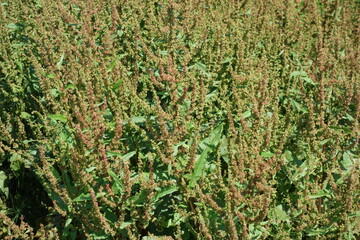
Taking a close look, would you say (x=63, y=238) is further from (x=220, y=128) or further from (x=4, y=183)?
(x=220, y=128)

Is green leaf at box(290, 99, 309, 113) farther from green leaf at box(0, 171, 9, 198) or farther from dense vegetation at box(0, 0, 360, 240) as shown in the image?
green leaf at box(0, 171, 9, 198)

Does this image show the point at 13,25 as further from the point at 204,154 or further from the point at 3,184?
the point at 204,154

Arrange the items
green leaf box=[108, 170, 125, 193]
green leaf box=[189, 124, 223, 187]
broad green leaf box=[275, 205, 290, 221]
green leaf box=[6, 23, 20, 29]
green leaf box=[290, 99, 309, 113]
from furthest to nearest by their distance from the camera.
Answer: green leaf box=[6, 23, 20, 29] → green leaf box=[290, 99, 309, 113] → broad green leaf box=[275, 205, 290, 221] → green leaf box=[189, 124, 223, 187] → green leaf box=[108, 170, 125, 193]

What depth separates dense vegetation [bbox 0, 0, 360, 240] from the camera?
8.67ft

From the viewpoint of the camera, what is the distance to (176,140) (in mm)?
2803

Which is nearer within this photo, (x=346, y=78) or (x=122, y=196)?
(x=122, y=196)

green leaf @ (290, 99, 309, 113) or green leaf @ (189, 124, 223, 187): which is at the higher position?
green leaf @ (189, 124, 223, 187)

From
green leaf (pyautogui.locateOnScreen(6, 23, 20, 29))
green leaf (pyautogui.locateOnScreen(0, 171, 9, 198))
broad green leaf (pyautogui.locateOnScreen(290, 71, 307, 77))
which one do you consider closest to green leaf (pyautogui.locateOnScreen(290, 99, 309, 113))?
broad green leaf (pyautogui.locateOnScreen(290, 71, 307, 77))

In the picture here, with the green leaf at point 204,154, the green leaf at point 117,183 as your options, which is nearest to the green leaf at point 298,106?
the green leaf at point 204,154

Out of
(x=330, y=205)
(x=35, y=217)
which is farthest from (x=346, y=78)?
(x=35, y=217)

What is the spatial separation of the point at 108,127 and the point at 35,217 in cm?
153

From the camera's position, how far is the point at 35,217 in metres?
3.80

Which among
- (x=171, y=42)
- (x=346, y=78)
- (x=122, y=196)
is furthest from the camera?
(x=346, y=78)

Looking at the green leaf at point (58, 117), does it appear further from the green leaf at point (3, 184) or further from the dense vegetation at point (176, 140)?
the green leaf at point (3, 184)
